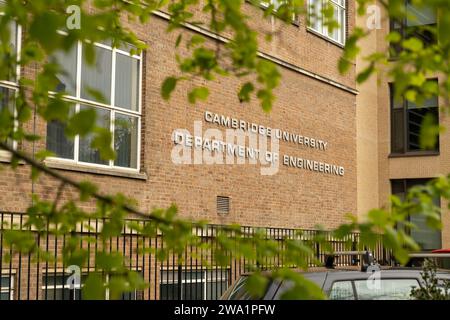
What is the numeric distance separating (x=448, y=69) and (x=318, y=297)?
1.69m

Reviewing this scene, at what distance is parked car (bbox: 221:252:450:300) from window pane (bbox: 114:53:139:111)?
329 inches

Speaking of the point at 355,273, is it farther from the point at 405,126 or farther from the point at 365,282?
the point at 405,126

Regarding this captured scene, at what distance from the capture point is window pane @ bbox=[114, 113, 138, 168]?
602 inches

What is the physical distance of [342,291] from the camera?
287 inches

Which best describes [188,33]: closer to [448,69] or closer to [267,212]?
[267,212]

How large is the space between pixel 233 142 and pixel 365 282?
1063cm

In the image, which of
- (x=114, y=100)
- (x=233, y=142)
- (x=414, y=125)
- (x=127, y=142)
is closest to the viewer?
(x=114, y=100)

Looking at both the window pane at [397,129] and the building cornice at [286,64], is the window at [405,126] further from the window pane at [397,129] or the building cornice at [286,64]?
the building cornice at [286,64]

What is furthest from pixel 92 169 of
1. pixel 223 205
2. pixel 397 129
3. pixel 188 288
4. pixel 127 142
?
pixel 397 129

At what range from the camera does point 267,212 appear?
19.0m

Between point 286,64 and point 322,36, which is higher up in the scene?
point 322,36

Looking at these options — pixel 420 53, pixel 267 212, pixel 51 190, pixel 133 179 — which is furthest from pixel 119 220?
pixel 267 212

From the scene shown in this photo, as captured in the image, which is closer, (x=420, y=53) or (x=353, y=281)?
(x=420, y=53)

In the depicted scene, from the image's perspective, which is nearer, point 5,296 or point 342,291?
point 342,291
